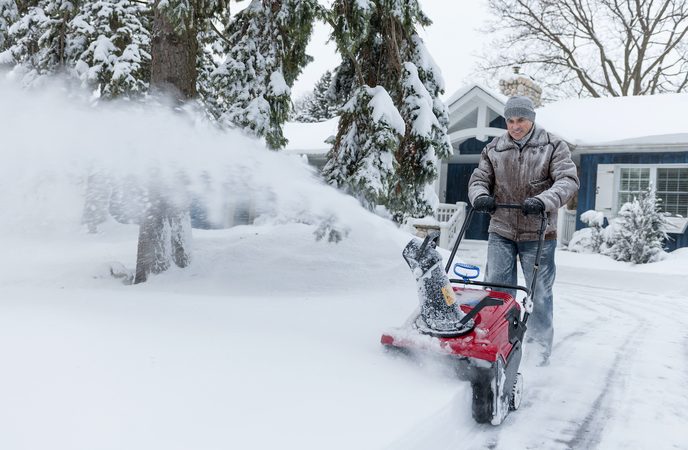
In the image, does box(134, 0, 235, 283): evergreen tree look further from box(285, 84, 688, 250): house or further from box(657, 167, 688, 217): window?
box(657, 167, 688, 217): window

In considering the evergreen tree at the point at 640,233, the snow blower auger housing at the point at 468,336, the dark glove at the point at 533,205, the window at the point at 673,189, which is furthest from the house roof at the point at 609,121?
the snow blower auger housing at the point at 468,336

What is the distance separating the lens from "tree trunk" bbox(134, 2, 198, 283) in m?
6.05

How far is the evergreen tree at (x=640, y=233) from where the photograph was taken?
1037 cm

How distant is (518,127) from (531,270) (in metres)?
1.01

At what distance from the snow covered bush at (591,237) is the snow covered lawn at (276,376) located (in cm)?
577

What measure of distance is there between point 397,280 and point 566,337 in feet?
7.04

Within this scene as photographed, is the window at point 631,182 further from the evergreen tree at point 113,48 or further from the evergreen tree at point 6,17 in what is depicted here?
the evergreen tree at point 6,17

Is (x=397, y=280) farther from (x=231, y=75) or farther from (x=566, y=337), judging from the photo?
(x=231, y=75)

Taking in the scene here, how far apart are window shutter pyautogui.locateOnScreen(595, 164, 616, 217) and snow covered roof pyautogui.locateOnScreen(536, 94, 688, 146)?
76cm

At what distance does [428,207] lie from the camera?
24.8 feet

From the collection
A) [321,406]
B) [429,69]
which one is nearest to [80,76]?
[429,69]

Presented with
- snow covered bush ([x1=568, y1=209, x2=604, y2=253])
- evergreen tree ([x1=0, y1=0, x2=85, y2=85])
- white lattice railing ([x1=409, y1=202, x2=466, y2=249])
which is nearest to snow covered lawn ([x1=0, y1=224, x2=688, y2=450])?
snow covered bush ([x1=568, y1=209, x2=604, y2=253])

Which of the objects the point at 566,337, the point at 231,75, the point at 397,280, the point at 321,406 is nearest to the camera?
the point at 321,406

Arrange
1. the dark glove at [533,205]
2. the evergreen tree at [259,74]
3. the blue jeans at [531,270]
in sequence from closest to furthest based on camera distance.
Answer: the dark glove at [533,205]
the blue jeans at [531,270]
the evergreen tree at [259,74]
